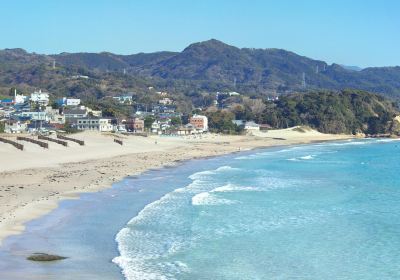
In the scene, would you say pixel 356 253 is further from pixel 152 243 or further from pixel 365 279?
pixel 152 243

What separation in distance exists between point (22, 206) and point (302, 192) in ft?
41.8

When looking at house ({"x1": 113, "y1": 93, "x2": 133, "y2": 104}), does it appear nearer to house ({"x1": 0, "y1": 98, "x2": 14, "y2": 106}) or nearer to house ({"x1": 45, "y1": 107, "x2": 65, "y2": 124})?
house ({"x1": 0, "y1": 98, "x2": 14, "y2": 106})

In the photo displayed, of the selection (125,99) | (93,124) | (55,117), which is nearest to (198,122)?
(93,124)

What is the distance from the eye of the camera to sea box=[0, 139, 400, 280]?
46.3 feet

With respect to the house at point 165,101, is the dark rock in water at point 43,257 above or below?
below

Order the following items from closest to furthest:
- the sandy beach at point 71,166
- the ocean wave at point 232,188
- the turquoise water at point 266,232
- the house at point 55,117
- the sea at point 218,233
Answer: the sea at point 218,233, the turquoise water at point 266,232, the sandy beach at point 71,166, the ocean wave at point 232,188, the house at point 55,117

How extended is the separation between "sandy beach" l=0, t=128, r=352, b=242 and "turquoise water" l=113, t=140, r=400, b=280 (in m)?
3.61

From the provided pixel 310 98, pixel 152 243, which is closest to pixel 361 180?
pixel 152 243

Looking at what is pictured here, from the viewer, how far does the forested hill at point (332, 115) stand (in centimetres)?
10281

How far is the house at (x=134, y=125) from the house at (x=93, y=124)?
4.87 metres

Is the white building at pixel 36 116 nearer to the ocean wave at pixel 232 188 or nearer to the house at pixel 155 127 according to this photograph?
the house at pixel 155 127

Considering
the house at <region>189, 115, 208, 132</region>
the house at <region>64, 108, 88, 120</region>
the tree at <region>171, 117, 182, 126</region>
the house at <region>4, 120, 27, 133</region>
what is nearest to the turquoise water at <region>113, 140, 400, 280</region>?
the house at <region>4, 120, 27, 133</region>

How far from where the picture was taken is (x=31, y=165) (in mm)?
35125

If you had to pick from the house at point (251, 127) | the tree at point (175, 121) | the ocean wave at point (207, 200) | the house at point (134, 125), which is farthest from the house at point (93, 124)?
the ocean wave at point (207, 200)
